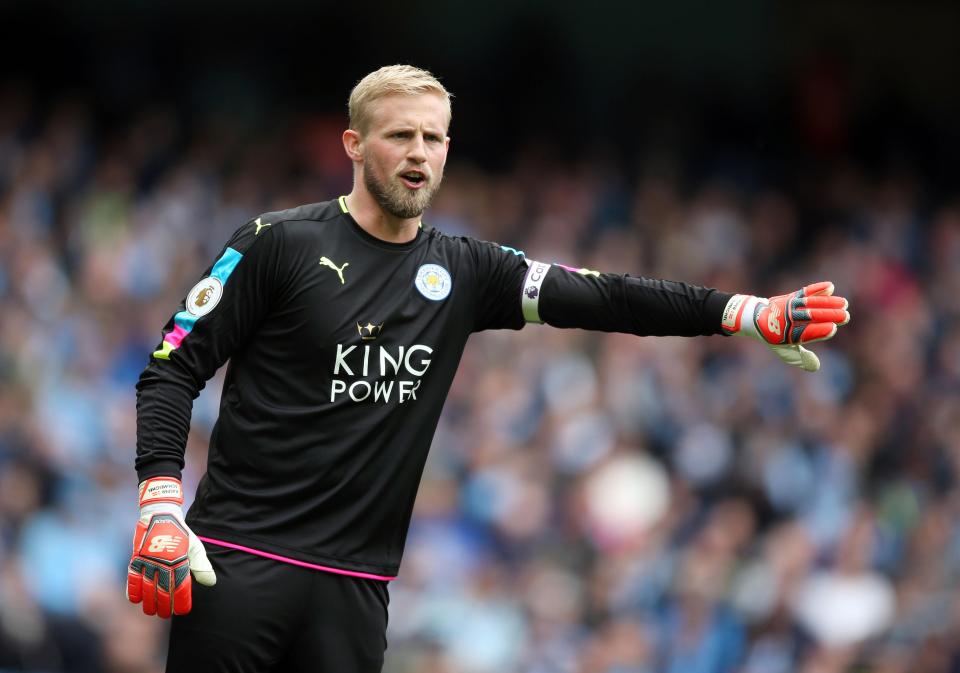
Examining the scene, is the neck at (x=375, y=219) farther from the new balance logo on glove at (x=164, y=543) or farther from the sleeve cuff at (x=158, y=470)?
the new balance logo on glove at (x=164, y=543)

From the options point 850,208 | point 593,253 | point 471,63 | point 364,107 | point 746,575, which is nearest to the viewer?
point 364,107

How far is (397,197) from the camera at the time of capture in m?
4.35

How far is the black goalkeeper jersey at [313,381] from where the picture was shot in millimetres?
4180

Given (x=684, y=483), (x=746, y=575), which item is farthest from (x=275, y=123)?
(x=746, y=575)

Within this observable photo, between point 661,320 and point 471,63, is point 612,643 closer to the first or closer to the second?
point 661,320

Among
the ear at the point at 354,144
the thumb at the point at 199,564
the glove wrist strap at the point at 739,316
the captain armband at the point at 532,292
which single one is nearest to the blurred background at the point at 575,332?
the thumb at the point at 199,564

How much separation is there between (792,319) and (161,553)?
6.09 feet

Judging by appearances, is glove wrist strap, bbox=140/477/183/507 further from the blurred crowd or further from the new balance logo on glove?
the blurred crowd

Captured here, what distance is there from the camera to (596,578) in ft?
33.0

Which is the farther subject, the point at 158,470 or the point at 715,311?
the point at 715,311

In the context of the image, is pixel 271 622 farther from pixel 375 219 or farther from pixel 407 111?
pixel 407 111

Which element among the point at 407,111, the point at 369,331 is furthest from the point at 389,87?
the point at 369,331

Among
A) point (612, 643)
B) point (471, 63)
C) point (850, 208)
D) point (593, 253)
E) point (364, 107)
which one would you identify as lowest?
point (612, 643)

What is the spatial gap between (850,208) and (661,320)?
35.7 ft
